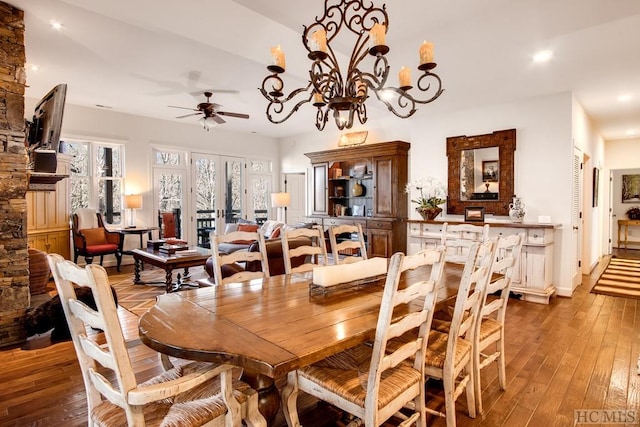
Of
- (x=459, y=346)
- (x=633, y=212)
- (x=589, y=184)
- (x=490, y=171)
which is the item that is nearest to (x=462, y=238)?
(x=459, y=346)

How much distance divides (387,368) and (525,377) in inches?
67.3

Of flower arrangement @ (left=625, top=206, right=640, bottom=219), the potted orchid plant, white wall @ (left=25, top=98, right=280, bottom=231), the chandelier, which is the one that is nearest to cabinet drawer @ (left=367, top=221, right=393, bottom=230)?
the potted orchid plant

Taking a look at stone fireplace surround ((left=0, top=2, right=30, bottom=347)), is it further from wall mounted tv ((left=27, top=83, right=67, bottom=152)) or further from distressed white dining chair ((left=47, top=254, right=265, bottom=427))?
distressed white dining chair ((left=47, top=254, right=265, bottom=427))

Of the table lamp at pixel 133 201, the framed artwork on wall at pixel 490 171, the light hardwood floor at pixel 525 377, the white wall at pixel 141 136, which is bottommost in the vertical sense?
the light hardwood floor at pixel 525 377

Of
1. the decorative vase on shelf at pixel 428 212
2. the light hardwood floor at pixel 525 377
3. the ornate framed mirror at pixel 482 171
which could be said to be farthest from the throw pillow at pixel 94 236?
the ornate framed mirror at pixel 482 171

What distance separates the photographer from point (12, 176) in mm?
2938

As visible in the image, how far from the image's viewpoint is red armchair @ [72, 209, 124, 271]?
569 cm

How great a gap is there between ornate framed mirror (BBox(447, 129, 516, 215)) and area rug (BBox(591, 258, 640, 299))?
70.3 inches

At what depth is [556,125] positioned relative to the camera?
4.65 metres

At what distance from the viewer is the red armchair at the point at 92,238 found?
5.69 metres

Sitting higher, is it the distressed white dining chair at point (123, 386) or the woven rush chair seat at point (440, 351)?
the distressed white dining chair at point (123, 386)

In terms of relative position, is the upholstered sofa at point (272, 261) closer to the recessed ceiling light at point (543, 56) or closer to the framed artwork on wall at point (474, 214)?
the framed artwork on wall at point (474, 214)

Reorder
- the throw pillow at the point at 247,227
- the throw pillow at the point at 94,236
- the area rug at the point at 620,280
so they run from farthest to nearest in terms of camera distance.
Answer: the throw pillow at the point at 247,227
the throw pillow at the point at 94,236
the area rug at the point at 620,280

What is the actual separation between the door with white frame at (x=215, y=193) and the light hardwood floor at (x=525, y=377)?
165 inches
